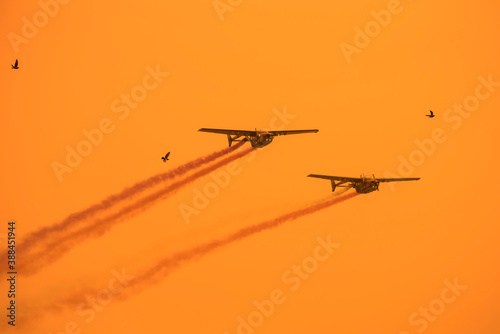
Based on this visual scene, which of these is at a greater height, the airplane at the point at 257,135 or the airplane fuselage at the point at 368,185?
the airplane at the point at 257,135

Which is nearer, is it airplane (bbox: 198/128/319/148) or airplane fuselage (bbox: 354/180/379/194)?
airplane (bbox: 198/128/319/148)

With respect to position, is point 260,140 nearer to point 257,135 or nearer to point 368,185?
point 257,135

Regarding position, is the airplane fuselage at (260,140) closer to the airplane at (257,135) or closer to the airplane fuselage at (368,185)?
the airplane at (257,135)

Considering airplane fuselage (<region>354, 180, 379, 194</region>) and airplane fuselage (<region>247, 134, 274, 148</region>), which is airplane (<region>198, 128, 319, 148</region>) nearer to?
airplane fuselage (<region>247, 134, 274, 148</region>)

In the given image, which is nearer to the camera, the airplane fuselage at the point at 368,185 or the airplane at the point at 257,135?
the airplane at the point at 257,135

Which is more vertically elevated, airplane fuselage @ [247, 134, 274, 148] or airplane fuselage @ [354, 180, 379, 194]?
airplane fuselage @ [247, 134, 274, 148]

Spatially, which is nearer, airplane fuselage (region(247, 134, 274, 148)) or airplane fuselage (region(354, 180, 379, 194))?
airplane fuselage (region(247, 134, 274, 148))

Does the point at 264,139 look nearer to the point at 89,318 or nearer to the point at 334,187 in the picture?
the point at 334,187

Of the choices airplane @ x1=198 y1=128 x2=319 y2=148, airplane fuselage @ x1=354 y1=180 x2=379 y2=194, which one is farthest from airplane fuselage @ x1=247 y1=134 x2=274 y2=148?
airplane fuselage @ x1=354 y1=180 x2=379 y2=194

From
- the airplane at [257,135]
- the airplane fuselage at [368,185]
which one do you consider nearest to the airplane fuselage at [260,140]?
the airplane at [257,135]

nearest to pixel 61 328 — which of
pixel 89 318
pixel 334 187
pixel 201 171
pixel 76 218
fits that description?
pixel 89 318

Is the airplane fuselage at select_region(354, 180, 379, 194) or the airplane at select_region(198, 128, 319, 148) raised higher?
the airplane at select_region(198, 128, 319, 148)
